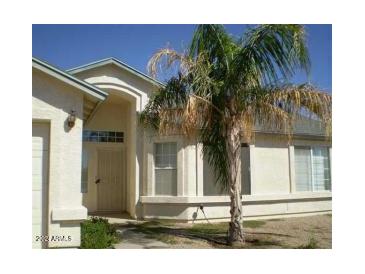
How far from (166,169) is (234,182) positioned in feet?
12.3

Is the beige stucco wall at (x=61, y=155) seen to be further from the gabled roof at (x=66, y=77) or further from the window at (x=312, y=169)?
the window at (x=312, y=169)

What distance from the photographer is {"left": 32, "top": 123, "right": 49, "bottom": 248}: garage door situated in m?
7.42

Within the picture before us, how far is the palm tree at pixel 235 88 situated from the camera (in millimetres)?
7539

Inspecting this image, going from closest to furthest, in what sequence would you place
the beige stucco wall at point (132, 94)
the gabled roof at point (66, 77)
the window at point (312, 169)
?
the gabled roof at point (66, 77) → the beige stucco wall at point (132, 94) → the window at point (312, 169)

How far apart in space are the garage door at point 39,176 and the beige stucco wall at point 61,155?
126mm

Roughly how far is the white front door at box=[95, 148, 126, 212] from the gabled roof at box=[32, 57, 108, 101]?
5737 mm

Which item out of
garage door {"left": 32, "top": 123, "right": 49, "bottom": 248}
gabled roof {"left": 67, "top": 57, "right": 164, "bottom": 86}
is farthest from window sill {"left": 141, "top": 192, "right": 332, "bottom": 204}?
garage door {"left": 32, "top": 123, "right": 49, "bottom": 248}

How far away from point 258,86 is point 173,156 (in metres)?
4.55

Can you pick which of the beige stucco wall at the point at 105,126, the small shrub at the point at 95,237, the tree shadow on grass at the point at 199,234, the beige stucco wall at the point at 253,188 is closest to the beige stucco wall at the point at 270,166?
the beige stucco wall at the point at 253,188

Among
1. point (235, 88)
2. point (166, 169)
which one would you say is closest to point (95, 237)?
point (235, 88)

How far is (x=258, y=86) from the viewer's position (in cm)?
785

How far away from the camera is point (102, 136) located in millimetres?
13375

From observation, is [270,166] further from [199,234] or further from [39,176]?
[39,176]
